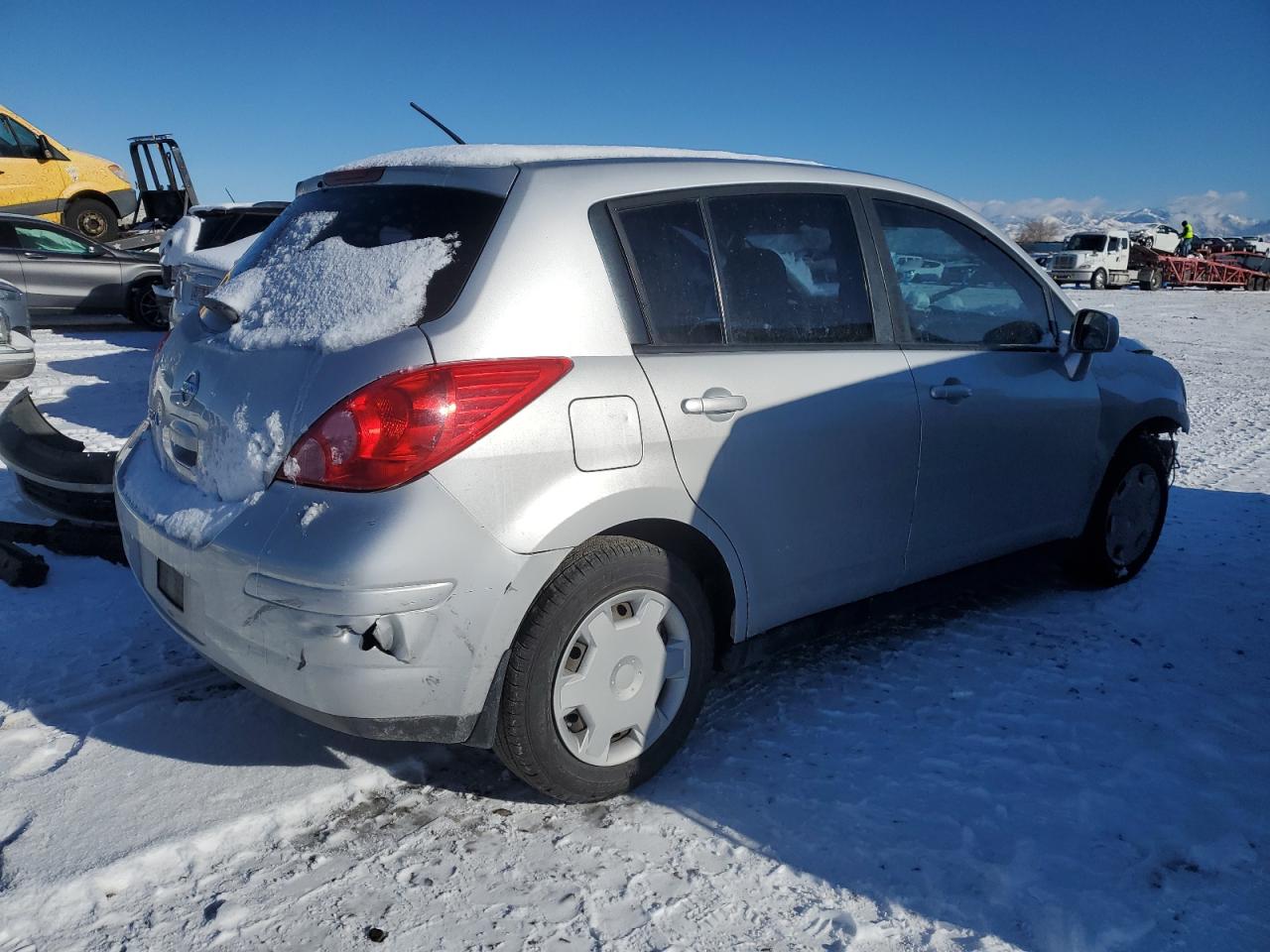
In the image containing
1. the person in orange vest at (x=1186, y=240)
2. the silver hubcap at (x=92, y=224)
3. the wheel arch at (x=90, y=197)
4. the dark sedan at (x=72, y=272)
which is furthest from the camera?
the person in orange vest at (x=1186, y=240)

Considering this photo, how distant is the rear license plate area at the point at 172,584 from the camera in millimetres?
2619

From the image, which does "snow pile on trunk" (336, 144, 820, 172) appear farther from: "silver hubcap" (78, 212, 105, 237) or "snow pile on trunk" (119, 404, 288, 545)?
"silver hubcap" (78, 212, 105, 237)

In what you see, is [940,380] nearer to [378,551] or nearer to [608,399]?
[608,399]

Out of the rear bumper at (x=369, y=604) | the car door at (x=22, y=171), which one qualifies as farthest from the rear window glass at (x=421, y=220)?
the car door at (x=22, y=171)

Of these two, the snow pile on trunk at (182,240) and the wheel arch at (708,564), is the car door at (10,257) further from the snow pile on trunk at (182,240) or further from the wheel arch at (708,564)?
the wheel arch at (708,564)

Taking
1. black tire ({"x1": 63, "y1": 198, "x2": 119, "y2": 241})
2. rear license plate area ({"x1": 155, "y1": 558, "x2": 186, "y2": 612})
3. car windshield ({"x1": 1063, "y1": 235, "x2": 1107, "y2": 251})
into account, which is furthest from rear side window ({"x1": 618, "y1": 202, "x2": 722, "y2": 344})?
car windshield ({"x1": 1063, "y1": 235, "x2": 1107, "y2": 251})

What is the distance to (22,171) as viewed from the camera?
664 inches

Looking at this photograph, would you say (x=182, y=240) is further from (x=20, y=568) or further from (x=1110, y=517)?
(x=1110, y=517)

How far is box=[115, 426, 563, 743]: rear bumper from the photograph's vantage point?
2.28 m

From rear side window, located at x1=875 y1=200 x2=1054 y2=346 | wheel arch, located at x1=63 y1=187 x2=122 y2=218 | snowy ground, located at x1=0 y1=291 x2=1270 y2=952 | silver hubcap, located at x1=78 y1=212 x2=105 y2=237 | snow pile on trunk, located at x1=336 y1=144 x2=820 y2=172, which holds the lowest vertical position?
snowy ground, located at x1=0 y1=291 x2=1270 y2=952

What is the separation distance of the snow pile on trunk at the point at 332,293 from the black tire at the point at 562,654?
79 cm

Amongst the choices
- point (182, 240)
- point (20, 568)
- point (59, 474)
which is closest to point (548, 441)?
point (20, 568)

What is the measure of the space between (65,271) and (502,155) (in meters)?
12.5

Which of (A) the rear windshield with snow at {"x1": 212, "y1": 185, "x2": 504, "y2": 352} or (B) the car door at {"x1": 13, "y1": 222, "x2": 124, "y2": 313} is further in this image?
(B) the car door at {"x1": 13, "y1": 222, "x2": 124, "y2": 313}
